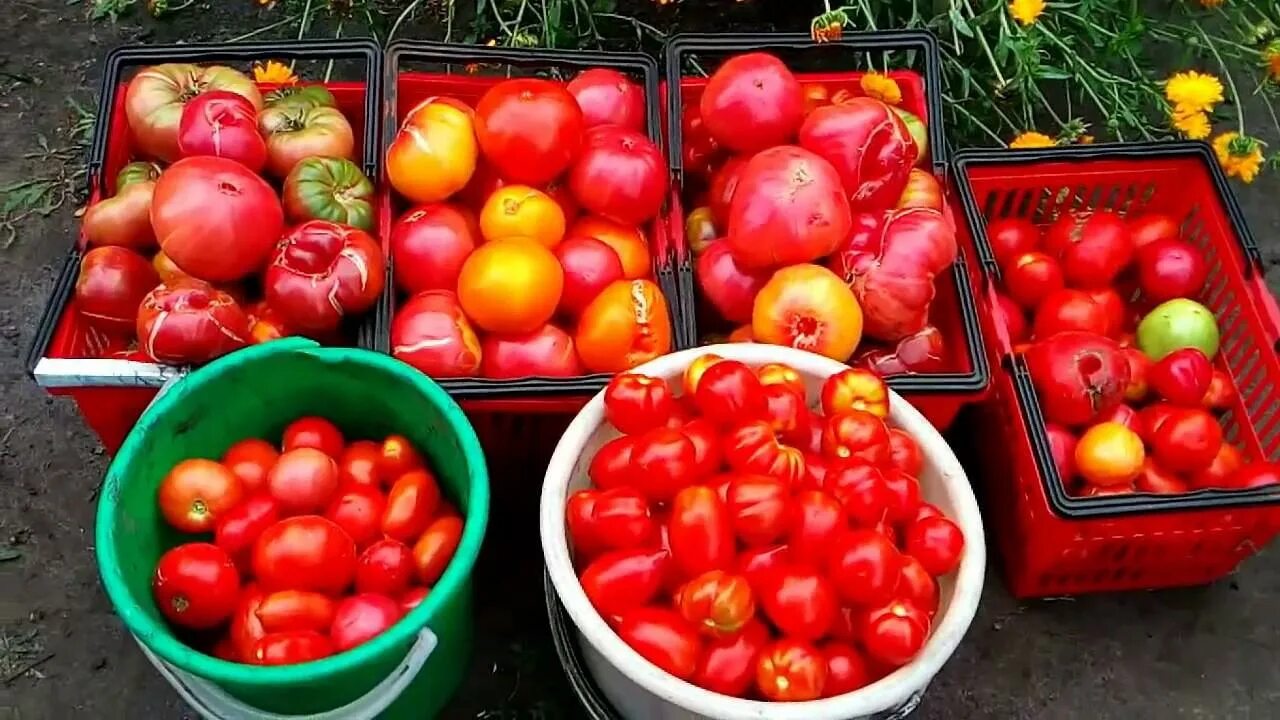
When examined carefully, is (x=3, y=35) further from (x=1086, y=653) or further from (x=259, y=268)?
(x=1086, y=653)

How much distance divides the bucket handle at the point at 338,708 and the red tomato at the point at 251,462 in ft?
0.99

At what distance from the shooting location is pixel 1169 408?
193cm

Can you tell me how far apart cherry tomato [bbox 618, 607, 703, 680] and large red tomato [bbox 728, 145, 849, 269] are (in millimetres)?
652

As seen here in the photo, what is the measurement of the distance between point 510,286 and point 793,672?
725 mm

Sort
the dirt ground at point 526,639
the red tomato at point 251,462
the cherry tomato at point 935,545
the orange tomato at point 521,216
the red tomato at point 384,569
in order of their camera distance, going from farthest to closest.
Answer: the dirt ground at point 526,639, the orange tomato at point 521,216, the red tomato at point 251,462, the red tomato at point 384,569, the cherry tomato at point 935,545

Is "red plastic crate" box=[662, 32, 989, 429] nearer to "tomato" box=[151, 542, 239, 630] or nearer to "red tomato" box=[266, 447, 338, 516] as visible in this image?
"red tomato" box=[266, 447, 338, 516]

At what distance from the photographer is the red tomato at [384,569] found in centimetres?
161

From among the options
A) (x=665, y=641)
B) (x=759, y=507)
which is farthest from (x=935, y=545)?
(x=665, y=641)

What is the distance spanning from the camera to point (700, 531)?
1438 millimetres

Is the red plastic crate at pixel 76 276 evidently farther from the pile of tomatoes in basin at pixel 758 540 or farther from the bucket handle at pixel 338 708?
the pile of tomatoes in basin at pixel 758 540

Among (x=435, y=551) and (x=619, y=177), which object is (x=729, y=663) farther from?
(x=619, y=177)

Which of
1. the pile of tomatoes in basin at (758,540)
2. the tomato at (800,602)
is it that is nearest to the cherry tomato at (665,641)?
the pile of tomatoes in basin at (758,540)

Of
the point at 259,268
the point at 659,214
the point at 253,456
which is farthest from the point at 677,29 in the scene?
the point at 253,456

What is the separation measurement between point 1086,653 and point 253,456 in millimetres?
1478
